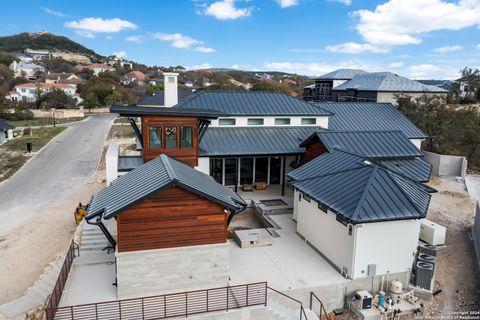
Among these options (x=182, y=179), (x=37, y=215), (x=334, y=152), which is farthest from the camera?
(x=37, y=215)

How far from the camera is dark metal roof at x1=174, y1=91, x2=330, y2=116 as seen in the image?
23.2 metres

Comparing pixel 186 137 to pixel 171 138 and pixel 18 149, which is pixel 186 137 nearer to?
pixel 171 138

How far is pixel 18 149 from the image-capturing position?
40.7 m

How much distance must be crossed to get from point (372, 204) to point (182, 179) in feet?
21.7

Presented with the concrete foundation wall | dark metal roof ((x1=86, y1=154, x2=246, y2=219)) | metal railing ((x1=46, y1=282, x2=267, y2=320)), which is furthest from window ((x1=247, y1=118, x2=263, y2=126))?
metal railing ((x1=46, y1=282, x2=267, y2=320))

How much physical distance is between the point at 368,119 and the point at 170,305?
21.0 meters

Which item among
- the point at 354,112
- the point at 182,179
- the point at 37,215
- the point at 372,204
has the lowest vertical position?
the point at 37,215

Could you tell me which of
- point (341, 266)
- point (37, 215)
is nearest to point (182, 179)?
point (341, 266)

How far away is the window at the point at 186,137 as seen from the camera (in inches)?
675

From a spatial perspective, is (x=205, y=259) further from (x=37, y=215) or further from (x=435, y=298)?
(x=37, y=215)

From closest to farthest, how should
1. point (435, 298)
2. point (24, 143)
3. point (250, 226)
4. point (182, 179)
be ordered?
1. point (182, 179)
2. point (435, 298)
3. point (250, 226)
4. point (24, 143)

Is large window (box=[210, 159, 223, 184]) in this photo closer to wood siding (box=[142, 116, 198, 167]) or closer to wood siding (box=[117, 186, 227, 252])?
wood siding (box=[142, 116, 198, 167])

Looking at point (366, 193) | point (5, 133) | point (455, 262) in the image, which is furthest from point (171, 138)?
point (5, 133)

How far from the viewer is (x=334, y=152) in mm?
17922
